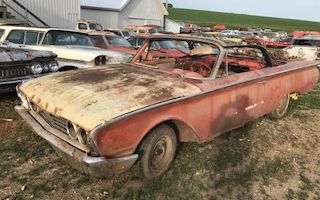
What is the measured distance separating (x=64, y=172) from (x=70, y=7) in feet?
69.9

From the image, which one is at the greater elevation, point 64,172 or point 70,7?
point 70,7

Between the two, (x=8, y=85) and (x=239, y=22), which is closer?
(x=8, y=85)

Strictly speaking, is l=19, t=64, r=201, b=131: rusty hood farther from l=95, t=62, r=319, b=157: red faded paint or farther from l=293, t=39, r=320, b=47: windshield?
l=293, t=39, r=320, b=47: windshield

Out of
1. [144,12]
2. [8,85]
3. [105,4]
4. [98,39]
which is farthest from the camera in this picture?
[144,12]

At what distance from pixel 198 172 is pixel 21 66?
12.1ft

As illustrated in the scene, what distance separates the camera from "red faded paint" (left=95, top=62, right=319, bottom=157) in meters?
3.54

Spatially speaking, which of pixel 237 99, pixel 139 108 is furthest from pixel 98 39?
pixel 139 108

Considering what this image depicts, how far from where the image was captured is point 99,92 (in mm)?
3963

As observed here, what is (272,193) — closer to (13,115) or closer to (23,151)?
(23,151)

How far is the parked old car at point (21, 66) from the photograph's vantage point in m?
6.16

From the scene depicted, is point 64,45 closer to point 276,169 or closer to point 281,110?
point 281,110

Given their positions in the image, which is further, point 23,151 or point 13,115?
point 13,115

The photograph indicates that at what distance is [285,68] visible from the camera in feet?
20.7

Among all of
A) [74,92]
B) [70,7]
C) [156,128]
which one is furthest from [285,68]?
[70,7]
